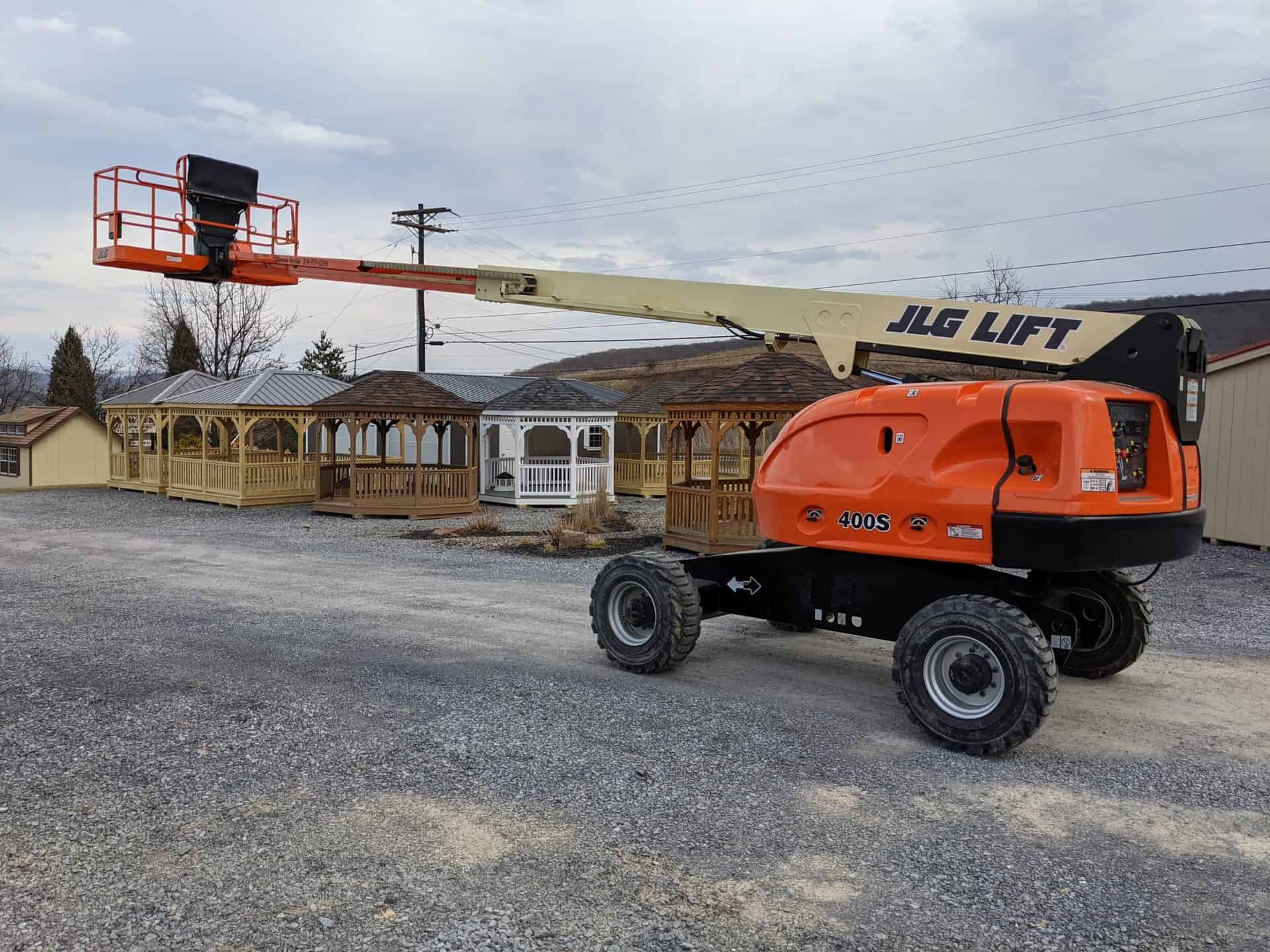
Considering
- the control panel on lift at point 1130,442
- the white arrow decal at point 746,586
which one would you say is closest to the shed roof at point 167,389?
the white arrow decal at point 746,586

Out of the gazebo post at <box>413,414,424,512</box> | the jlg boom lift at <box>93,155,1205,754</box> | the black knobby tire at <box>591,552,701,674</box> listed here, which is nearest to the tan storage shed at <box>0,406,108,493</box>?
the gazebo post at <box>413,414,424,512</box>

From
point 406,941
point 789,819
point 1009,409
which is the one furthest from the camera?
point 1009,409

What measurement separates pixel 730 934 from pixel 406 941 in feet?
4.50

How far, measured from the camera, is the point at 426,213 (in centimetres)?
4353

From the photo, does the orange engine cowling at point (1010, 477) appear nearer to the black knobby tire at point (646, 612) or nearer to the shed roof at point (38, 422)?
the black knobby tire at point (646, 612)

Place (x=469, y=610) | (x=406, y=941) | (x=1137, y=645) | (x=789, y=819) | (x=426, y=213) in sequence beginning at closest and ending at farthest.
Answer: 1. (x=406, y=941)
2. (x=789, y=819)
3. (x=1137, y=645)
4. (x=469, y=610)
5. (x=426, y=213)

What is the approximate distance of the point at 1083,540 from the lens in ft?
18.3

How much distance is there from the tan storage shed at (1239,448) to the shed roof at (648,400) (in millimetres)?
15453

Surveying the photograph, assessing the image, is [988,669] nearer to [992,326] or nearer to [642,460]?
[992,326]

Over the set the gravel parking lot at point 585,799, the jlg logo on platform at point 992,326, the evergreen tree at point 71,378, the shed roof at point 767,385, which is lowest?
the gravel parking lot at point 585,799

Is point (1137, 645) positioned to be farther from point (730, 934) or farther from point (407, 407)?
point (407, 407)

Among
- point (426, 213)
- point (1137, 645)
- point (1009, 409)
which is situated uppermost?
point (426, 213)

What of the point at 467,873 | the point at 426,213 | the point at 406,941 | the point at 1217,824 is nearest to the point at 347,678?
the point at 467,873

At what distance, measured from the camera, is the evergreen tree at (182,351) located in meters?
47.0
